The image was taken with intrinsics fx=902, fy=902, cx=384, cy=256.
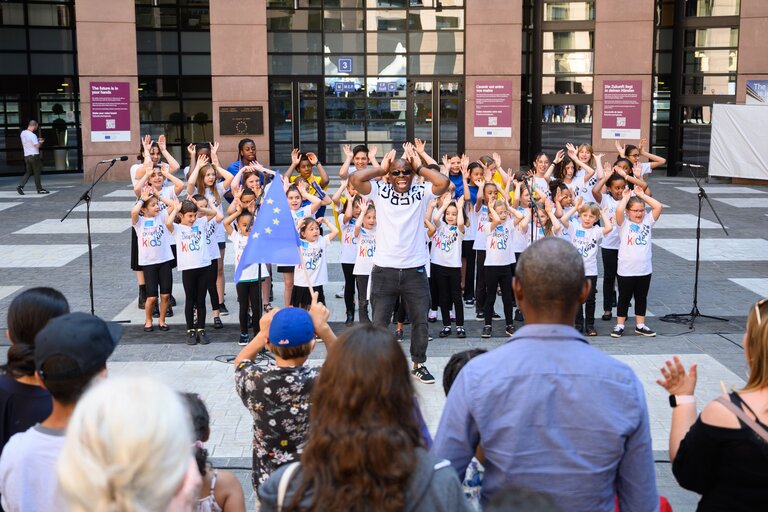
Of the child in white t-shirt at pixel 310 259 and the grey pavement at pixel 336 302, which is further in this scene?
the child in white t-shirt at pixel 310 259

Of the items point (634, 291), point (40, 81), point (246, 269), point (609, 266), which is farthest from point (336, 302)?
point (40, 81)

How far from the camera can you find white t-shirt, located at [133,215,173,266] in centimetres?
1036

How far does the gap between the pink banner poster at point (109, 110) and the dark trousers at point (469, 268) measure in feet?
52.3

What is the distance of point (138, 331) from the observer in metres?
10.5

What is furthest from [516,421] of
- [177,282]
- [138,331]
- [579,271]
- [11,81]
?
[11,81]

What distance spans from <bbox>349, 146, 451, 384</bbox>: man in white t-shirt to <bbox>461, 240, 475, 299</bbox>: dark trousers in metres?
3.11

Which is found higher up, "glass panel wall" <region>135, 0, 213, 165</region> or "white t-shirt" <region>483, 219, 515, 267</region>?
"glass panel wall" <region>135, 0, 213, 165</region>

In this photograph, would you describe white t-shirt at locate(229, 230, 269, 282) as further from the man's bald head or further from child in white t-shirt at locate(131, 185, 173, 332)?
the man's bald head

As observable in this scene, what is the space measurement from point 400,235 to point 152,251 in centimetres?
357

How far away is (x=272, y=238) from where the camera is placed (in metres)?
8.05

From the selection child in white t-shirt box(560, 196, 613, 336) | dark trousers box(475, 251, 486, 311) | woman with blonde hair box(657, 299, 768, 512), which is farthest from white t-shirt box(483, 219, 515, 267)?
woman with blonde hair box(657, 299, 768, 512)

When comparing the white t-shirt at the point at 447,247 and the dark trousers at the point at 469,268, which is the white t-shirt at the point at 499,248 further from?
the dark trousers at the point at 469,268

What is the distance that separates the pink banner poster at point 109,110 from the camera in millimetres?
24766

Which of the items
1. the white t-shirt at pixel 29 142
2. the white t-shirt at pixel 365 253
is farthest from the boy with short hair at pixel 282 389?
the white t-shirt at pixel 29 142
